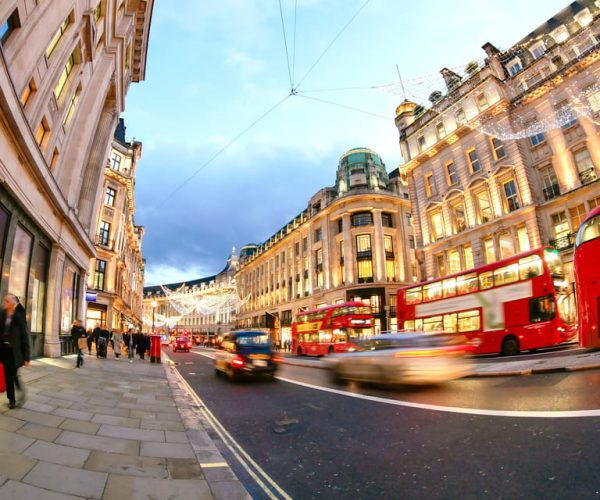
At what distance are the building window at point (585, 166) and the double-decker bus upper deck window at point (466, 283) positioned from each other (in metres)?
12.1

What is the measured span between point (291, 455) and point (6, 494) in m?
2.90

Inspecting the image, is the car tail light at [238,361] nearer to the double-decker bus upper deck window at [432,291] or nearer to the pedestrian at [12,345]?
the pedestrian at [12,345]

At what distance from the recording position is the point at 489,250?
26.2 m

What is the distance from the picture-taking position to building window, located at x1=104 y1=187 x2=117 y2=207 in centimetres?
3584

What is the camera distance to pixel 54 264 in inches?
588

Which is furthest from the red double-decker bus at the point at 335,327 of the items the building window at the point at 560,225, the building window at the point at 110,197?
the building window at the point at 110,197

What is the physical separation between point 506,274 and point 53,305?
19.8 meters

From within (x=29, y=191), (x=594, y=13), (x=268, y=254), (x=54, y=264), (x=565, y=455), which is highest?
(x=594, y=13)

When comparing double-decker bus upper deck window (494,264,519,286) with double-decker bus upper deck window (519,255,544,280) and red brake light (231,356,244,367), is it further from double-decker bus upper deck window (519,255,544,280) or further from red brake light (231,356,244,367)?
red brake light (231,356,244,367)

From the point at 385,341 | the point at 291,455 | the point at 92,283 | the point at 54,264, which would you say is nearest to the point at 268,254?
the point at 92,283

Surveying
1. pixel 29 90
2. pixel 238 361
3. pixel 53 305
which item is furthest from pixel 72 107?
pixel 238 361

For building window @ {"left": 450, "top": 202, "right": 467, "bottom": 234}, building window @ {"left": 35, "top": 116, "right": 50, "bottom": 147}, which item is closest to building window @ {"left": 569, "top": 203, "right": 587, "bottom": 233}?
building window @ {"left": 450, "top": 202, "right": 467, "bottom": 234}

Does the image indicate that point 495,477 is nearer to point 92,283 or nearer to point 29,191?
point 29,191

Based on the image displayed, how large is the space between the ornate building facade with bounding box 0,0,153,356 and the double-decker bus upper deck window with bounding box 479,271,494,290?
59.2ft
